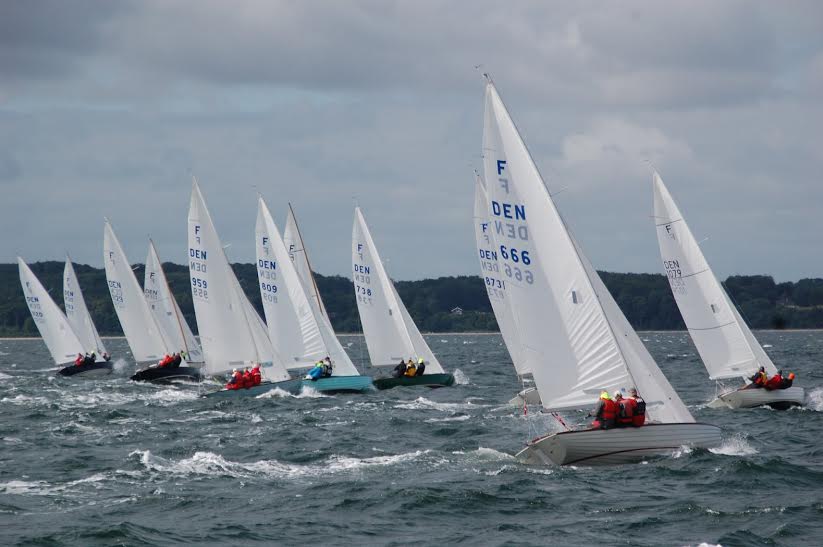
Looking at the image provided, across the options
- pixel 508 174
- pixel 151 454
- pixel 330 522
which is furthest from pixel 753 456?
pixel 151 454

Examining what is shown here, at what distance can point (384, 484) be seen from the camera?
19.4 m

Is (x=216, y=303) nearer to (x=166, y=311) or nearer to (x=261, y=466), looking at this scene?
(x=166, y=311)

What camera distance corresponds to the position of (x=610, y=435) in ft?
66.1

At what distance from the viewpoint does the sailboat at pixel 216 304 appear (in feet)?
140

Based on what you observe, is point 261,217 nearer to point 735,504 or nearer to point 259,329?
point 259,329

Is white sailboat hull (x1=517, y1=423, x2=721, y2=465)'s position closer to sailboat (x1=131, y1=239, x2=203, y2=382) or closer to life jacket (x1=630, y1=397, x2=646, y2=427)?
life jacket (x1=630, y1=397, x2=646, y2=427)

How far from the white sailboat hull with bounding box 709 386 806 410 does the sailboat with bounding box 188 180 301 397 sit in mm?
17582

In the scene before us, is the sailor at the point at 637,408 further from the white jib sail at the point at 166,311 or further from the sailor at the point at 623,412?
the white jib sail at the point at 166,311

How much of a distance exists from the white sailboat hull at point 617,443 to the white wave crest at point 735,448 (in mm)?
953

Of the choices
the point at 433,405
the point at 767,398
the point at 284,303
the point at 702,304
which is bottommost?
the point at 433,405

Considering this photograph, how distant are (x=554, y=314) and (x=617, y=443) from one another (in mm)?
2721

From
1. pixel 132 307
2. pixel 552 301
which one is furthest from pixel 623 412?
pixel 132 307

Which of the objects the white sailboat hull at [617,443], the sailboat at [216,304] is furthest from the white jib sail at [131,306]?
the white sailboat hull at [617,443]

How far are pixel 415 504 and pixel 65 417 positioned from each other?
58.2ft
